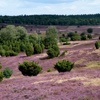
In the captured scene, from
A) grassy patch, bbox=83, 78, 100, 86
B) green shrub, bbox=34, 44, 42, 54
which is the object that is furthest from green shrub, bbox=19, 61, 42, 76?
green shrub, bbox=34, 44, 42, 54

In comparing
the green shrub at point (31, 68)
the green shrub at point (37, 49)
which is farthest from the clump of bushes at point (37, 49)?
the green shrub at point (31, 68)

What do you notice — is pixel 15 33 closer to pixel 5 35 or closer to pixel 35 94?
pixel 5 35

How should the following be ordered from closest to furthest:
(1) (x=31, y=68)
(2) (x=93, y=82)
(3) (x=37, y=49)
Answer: (2) (x=93, y=82)
(1) (x=31, y=68)
(3) (x=37, y=49)

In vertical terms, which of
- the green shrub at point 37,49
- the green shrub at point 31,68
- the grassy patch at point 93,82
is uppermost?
the grassy patch at point 93,82

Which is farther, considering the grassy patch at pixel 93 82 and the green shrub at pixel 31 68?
the green shrub at pixel 31 68

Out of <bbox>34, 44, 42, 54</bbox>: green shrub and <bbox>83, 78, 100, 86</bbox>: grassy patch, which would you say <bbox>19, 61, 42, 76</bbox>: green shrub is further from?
<bbox>34, 44, 42, 54</bbox>: green shrub

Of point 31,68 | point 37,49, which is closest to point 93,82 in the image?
point 31,68

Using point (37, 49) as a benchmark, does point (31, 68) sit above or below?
above

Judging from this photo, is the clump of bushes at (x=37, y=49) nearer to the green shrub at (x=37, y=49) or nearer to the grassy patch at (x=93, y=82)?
the green shrub at (x=37, y=49)

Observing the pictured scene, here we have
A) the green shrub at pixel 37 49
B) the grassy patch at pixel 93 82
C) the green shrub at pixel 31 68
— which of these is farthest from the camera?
the green shrub at pixel 37 49

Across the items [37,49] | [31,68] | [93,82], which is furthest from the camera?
[37,49]

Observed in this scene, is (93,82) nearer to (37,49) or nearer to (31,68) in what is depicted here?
(31,68)

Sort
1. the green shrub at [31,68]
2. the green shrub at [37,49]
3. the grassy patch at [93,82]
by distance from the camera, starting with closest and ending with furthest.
A: the grassy patch at [93,82]
the green shrub at [31,68]
the green shrub at [37,49]

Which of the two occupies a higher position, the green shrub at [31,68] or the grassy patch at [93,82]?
the grassy patch at [93,82]
